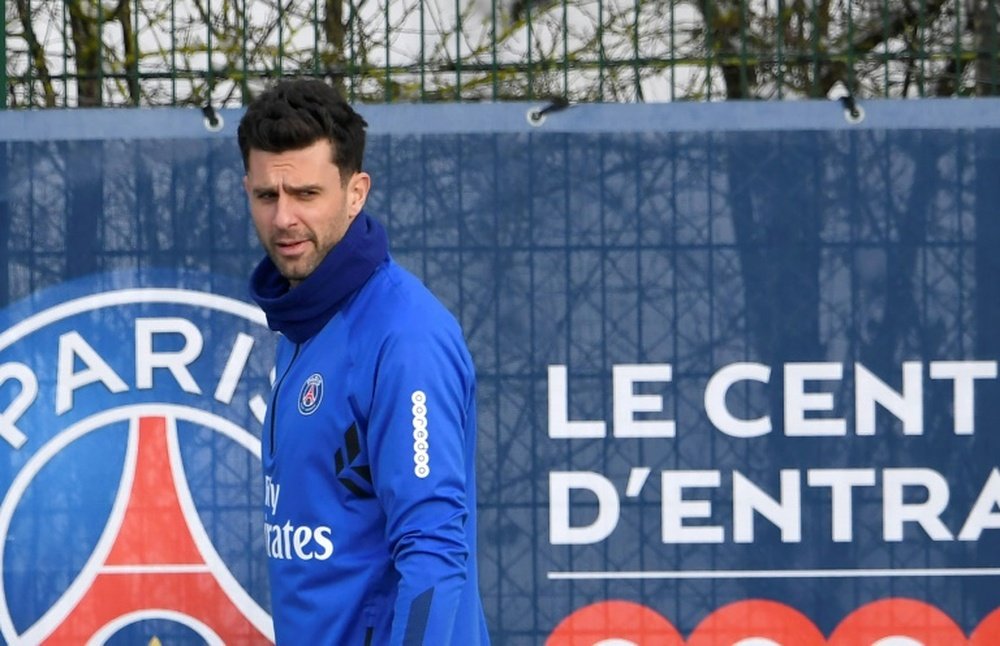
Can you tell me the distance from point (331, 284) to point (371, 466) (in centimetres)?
29

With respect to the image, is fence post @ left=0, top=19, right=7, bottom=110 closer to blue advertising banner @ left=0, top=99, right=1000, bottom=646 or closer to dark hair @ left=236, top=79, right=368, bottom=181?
blue advertising banner @ left=0, top=99, right=1000, bottom=646

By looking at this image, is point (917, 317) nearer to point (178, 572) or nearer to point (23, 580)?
point (178, 572)

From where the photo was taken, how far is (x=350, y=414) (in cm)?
222

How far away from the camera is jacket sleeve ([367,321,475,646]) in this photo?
207cm

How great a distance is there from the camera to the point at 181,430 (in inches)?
144

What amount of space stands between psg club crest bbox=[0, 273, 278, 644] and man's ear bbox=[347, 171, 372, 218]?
1.38m

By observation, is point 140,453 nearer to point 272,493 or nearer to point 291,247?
point 272,493

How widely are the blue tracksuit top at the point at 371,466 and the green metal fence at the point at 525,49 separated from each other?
1479 mm

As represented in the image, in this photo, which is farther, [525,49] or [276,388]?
[525,49]

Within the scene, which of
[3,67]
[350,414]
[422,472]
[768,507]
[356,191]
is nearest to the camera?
[422,472]

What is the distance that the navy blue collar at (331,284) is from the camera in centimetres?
228

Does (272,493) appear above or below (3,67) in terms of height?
below

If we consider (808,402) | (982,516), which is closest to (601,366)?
(808,402)

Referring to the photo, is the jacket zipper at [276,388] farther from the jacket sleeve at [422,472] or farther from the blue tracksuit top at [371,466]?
the jacket sleeve at [422,472]
